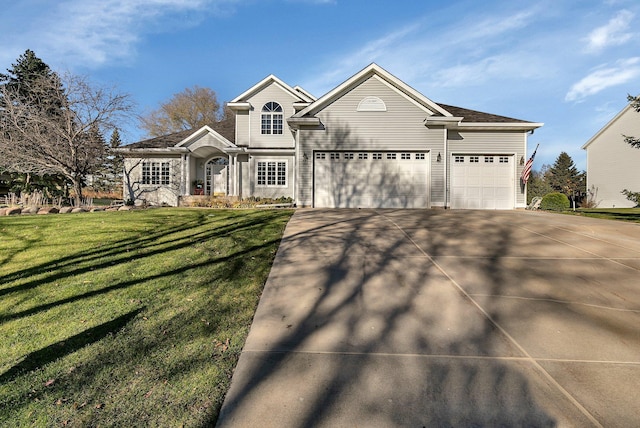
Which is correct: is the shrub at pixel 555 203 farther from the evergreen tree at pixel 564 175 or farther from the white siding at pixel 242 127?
the evergreen tree at pixel 564 175

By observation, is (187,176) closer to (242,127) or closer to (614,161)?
(242,127)

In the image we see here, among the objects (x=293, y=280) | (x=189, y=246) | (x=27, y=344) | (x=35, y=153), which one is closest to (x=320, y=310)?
(x=293, y=280)

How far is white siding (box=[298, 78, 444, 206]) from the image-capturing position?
14.2 m

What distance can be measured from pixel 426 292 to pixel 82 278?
5212mm

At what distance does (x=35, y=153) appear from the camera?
→ 15727 mm

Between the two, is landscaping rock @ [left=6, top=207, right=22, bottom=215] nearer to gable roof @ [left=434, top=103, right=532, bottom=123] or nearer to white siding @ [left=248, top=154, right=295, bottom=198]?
white siding @ [left=248, top=154, right=295, bottom=198]

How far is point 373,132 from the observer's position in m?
14.2

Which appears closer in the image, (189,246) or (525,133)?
(189,246)

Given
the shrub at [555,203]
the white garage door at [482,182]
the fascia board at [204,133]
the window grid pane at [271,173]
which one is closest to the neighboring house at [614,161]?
the shrub at [555,203]

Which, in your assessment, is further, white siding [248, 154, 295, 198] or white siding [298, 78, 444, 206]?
white siding [248, 154, 295, 198]

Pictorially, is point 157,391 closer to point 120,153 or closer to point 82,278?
point 82,278

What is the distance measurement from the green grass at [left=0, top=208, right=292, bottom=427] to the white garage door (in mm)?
11182

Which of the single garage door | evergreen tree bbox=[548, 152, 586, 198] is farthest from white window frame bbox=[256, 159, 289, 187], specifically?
evergreen tree bbox=[548, 152, 586, 198]

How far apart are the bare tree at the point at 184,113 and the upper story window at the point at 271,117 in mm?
22127
